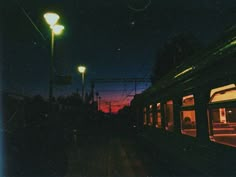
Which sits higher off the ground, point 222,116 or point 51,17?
point 51,17

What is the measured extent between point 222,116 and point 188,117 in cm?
124

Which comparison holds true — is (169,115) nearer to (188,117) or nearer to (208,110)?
(188,117)

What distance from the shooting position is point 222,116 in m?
5.28

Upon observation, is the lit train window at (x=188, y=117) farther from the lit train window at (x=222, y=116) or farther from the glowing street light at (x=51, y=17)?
the glowing street light at (x=51, y=17)

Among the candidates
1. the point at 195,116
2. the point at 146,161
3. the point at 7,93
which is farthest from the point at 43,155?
the point at 195,116

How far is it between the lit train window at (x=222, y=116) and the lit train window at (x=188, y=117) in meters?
0.67

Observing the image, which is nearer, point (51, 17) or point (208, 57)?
point (208, 57)

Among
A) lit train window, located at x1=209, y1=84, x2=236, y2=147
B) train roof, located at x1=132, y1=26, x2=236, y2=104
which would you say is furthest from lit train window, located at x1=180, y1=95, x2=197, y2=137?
lit train window, located at x1=209, y1=84, x2=236, y2=147

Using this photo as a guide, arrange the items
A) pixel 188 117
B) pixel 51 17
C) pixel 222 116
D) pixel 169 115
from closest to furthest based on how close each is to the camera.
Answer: pixel 222 116
pixel 188 117
pixel 169 115
pixel 51 17

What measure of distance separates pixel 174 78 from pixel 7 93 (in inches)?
206

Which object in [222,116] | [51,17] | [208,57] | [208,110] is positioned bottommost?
[222,116]

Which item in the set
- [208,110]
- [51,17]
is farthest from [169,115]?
[51,17]

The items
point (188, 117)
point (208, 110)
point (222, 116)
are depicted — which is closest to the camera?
point (208, 110)

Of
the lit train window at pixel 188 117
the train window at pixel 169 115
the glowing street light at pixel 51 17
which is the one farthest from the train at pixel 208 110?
the glowing street light at pixel 51 17
